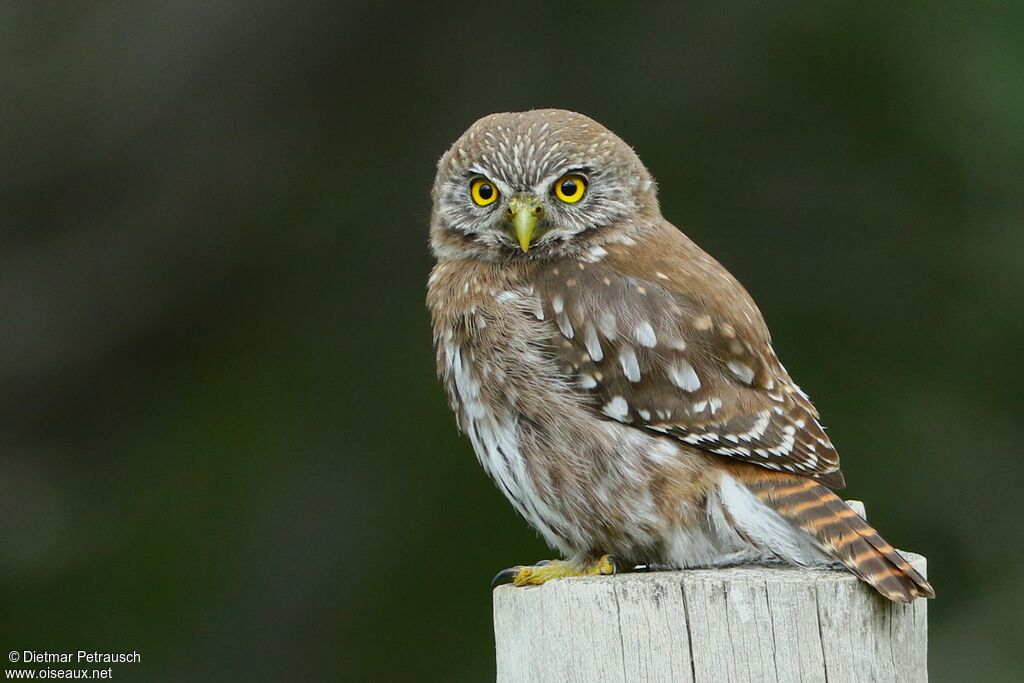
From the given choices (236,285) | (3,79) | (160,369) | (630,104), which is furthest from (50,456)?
(630,104)

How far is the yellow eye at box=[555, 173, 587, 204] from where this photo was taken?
4109 mm

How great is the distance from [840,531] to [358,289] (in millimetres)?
4374

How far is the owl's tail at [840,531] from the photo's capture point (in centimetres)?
294

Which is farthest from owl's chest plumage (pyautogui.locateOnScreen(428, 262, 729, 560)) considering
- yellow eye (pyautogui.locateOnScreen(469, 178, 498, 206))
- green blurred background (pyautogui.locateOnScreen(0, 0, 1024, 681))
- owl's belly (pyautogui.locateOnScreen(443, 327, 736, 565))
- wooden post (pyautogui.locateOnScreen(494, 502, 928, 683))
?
green blurred background (pyautogui.locateOnScreen(0, 0, 1024, 681))

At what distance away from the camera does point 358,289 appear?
726cm

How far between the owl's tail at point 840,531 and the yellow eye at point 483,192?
1.11 m

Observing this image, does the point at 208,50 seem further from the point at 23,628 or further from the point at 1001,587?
the point at 1001,587

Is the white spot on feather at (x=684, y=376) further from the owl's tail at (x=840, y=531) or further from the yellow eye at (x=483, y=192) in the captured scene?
the yellow eye at (x=483, y=192)

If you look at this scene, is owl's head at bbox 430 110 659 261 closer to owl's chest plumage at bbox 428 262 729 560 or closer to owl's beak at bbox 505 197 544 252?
owl's beak at bbox 505 197 544 252

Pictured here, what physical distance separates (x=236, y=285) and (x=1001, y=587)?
3.71 metres

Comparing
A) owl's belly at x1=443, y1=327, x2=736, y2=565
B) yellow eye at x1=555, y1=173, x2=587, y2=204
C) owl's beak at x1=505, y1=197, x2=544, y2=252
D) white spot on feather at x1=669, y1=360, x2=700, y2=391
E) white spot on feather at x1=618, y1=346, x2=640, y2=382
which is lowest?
owl's belly at x1=443, y1=327, x2=736, y2=565

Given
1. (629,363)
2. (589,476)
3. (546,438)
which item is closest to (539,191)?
(629,363)

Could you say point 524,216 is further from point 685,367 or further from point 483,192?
point 685,367

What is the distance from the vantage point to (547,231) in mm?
4070
